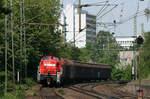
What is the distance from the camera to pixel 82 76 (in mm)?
59219

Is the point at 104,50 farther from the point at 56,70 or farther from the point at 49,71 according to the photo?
the point at 49,71

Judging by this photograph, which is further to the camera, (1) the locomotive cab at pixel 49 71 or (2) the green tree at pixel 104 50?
(2) the green tree at pixel 104 50

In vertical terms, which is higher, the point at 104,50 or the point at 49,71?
the point at 104,50

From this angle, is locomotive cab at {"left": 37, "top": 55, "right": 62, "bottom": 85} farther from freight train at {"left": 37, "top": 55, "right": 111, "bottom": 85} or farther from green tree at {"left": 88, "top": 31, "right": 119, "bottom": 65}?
green tree at {"left": 88, "top": 31, "right": 119, "bottom": 65}

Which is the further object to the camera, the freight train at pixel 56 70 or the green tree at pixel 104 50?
the green tree at pixel 104 50

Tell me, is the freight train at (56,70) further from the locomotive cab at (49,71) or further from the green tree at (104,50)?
the green tree at (104,50)

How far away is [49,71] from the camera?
40.1 metres

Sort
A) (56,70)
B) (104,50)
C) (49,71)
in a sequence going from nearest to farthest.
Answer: (49,71) < (56,70) < (104,50)

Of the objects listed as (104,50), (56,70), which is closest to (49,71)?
(56,70)

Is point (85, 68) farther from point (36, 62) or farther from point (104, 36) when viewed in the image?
point (104, 36)

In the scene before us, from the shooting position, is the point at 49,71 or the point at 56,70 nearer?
the point at 49,71

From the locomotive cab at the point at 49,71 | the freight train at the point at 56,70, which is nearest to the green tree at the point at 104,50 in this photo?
the freight train at the point at 56,70

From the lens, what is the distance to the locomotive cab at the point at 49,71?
3984 cm

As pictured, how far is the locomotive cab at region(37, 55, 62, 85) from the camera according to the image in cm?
3984
